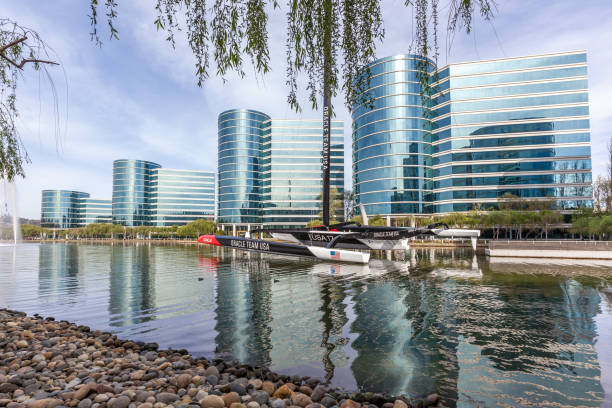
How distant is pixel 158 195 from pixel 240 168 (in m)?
45.1

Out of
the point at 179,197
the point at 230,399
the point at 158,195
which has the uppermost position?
the point at 158,195

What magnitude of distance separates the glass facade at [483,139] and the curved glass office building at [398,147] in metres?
0.24

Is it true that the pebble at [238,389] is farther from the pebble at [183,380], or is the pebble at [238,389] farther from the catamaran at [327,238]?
the catamaran at [327,238]

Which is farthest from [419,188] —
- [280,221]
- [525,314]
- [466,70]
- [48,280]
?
[48,280]

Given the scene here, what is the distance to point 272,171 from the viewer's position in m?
97.1

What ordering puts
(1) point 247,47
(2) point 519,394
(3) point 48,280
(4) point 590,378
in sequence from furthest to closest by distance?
(3) point 48,280
(4) point 590,378
(2) point 519,394
(1) point 247,47

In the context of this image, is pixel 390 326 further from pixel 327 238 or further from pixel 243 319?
pixel 327 238

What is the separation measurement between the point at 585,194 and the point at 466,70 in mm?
35424

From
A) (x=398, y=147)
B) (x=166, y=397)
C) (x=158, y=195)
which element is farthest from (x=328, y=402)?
(x=158, y=195)

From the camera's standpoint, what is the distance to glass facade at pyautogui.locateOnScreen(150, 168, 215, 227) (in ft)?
388

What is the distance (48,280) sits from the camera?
16.8m

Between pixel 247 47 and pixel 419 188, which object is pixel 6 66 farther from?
pixel 419 188

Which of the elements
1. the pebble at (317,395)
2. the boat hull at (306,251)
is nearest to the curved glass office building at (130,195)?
the boat hull at (306,251)

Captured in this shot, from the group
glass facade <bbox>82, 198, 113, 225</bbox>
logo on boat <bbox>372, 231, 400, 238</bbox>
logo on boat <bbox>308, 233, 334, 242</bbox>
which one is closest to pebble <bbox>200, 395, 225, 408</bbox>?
logo on boat <bbox>308, 233, 334, 242</bbox>
